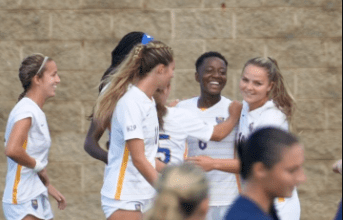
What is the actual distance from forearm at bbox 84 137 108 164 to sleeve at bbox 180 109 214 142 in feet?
1.61

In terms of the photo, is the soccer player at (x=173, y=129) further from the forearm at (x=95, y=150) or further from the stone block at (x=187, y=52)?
the stone block at (x=187, y=52)

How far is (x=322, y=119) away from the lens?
6785mm

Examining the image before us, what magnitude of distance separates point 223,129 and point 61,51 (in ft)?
8.08

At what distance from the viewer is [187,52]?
679 centimetres

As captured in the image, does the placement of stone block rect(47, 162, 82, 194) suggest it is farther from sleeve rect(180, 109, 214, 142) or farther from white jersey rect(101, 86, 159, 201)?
white jersey rect(101, 86, 159, 201)

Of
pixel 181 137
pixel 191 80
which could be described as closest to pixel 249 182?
pixel 181 137

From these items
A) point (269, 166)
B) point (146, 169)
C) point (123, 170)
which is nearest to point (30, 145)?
point (123, 170)

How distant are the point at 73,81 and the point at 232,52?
1413 millimetres

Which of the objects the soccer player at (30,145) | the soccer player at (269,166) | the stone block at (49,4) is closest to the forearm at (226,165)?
the soccer player at (30,145)

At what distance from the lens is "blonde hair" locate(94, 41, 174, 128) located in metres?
4.17

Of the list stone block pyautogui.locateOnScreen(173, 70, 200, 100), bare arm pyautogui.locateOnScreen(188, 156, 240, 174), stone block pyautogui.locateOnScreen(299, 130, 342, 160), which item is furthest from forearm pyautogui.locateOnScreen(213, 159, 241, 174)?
stone block pyautogui.locateOnScreen(299, 130, 342, 160)

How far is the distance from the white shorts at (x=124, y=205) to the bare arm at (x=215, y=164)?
1.60ft

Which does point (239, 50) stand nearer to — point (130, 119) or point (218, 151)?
point (218, 151)

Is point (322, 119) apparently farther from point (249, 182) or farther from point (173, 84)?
point (249, 182)
